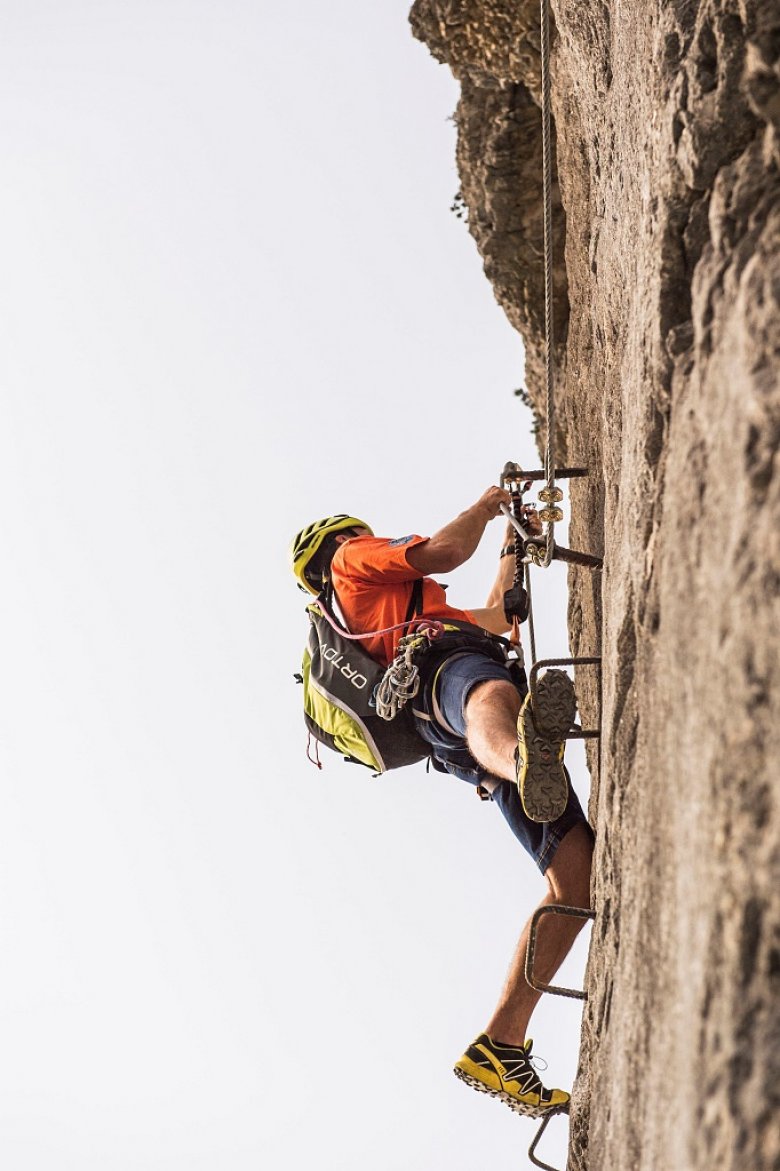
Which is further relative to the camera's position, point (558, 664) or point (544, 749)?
point (558, 664)

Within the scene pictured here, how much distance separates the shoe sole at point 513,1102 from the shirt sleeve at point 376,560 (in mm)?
2045

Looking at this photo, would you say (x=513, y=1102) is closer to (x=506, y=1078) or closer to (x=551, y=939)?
(x=506, y=1078)

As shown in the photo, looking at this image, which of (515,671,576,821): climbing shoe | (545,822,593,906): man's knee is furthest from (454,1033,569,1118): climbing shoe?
(515,671,576,821): climbing shoe

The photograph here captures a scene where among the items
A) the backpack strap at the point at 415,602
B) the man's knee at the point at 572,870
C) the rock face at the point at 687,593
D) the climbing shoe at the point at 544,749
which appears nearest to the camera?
the rock face at the point at 687,593

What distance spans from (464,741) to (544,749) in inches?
36.6

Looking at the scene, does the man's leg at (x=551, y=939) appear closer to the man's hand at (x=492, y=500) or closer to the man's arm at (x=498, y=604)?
the man's hand at (x=492, y=500)

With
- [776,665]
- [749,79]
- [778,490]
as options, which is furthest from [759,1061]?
[749,79]

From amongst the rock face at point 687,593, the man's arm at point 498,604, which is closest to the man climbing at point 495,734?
the rock face at point 687,593

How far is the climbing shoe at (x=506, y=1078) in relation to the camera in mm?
4301

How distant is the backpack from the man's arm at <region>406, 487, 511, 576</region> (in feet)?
0.99

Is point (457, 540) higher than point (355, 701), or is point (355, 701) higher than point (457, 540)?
point (457, 540)

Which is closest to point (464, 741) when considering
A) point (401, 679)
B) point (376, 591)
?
point (401, 679)

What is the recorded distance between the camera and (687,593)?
8.73 ft

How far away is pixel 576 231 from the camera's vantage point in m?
5.97
